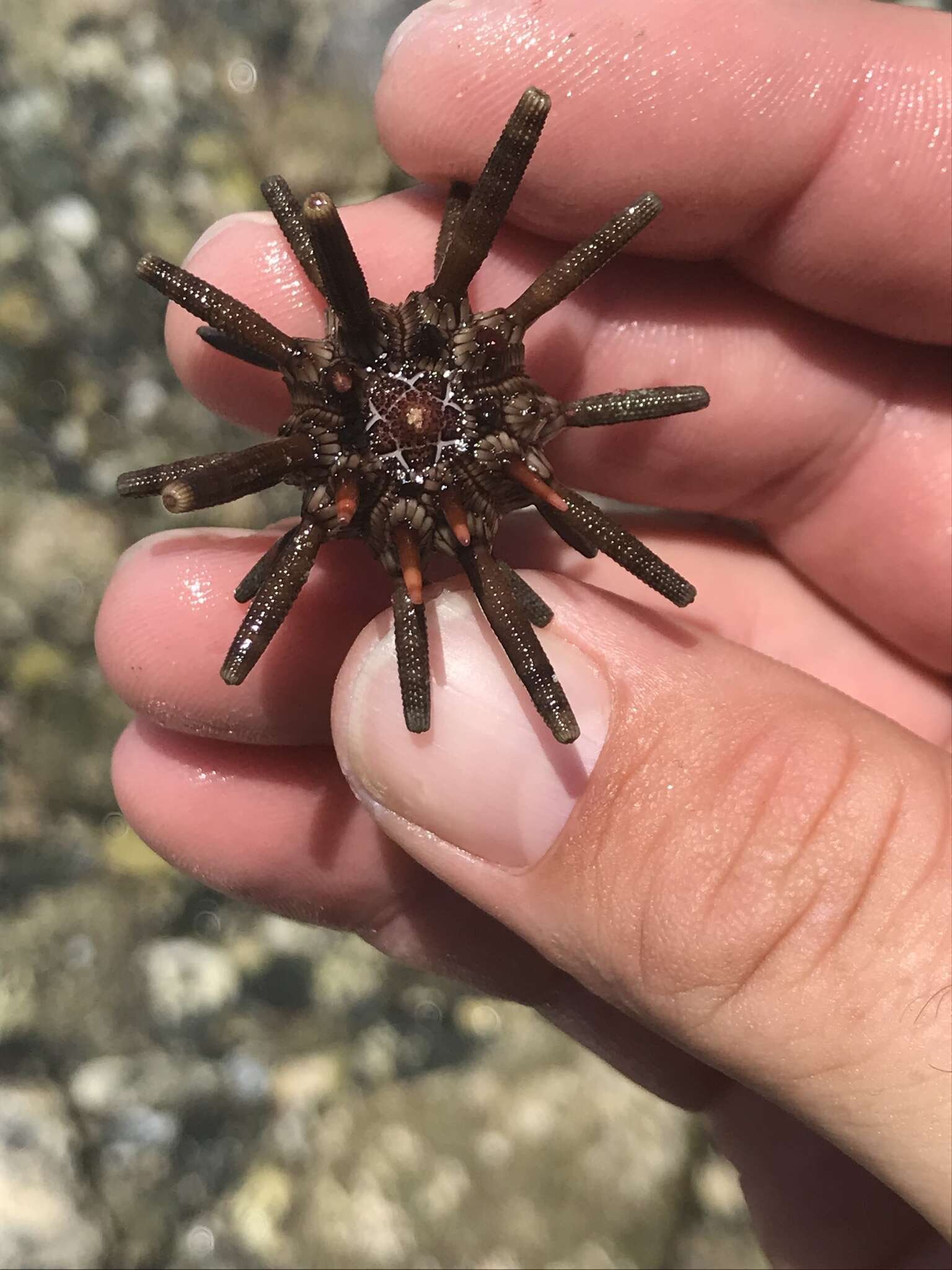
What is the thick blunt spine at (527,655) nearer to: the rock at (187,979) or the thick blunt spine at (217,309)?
the thick blunt spine at (217,309)

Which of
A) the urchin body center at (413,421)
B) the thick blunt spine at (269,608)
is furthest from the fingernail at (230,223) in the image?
the thick blunt spine at (269,608)

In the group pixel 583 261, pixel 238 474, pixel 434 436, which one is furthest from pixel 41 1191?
pixel 583 261

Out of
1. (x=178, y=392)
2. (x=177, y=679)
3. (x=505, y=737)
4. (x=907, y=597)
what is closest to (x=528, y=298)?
(x=505, y=737)

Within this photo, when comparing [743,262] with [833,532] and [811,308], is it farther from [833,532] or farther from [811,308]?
[833,532]

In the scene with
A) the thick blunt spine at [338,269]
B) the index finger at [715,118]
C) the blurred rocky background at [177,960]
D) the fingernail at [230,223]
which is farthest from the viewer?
the blurred rocky background at [177,960]

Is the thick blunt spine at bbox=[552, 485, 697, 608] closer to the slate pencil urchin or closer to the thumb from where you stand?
the slate pencil urchin

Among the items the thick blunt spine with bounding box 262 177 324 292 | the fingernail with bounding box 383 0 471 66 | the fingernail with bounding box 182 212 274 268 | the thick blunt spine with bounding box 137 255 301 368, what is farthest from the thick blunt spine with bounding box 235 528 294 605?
the fingernail with bounding box 383 0 471 66
